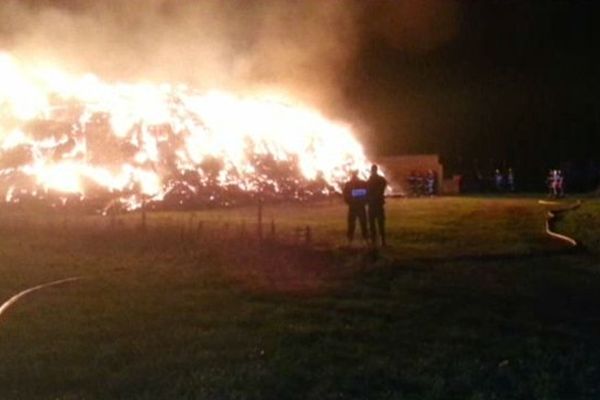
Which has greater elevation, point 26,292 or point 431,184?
point 431,184

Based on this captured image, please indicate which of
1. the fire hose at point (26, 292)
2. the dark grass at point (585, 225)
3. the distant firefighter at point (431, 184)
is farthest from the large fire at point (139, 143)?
the fire hose at point (26, 292)

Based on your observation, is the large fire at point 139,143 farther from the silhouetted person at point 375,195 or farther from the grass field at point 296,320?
the silhouetted person at point 375,195

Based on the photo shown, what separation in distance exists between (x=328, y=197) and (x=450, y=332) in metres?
36.0

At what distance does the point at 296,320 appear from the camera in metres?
11.7

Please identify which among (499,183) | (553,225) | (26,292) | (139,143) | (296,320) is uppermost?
(139,143)

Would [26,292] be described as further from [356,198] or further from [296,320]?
[356,198]

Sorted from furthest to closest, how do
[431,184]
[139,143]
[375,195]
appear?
[431,184], [139,143], [375,195]

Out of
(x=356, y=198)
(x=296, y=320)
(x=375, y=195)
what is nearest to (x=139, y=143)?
(x=356, y=198)

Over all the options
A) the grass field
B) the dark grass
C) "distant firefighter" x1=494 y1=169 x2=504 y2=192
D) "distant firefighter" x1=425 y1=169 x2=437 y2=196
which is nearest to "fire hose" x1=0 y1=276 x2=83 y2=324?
the grass field

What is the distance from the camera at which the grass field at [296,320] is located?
336 inches

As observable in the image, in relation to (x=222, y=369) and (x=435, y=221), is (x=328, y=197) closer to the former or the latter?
(x=435, y=221)

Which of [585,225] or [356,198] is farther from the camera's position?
[585,225]

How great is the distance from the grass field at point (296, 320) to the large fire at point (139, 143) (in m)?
19.3

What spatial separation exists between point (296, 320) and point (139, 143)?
34283mm
